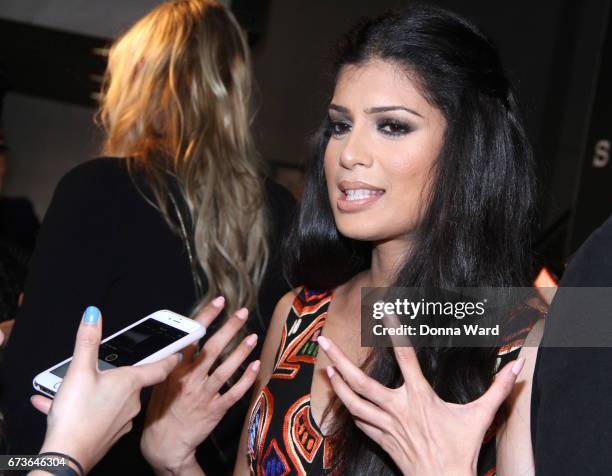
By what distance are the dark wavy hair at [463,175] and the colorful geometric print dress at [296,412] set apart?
2.9 inches

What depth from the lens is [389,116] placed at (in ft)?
Answer: 5.11

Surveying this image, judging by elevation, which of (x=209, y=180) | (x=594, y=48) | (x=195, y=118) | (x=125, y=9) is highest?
(x=594, y=48)

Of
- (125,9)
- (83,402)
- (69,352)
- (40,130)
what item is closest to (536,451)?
(83,402)

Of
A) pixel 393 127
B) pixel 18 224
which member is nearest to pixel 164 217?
pixel 393 127

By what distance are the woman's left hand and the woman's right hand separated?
0.43 m

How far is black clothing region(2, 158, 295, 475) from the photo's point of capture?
5.43 feet

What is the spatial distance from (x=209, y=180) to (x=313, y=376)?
0.58 metres

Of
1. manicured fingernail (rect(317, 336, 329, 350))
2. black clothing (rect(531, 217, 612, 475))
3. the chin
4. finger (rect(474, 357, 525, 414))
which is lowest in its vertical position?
finger (rect(474, 357, 525, 414))

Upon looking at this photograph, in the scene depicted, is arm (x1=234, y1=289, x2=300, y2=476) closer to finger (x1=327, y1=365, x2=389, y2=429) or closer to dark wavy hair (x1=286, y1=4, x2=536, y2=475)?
dark wavy hair (x1=286, y1=4, x2=536, y2=475)

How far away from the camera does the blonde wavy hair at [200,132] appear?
189cm

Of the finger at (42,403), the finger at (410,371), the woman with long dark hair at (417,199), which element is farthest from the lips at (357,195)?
the finger at (42,403)

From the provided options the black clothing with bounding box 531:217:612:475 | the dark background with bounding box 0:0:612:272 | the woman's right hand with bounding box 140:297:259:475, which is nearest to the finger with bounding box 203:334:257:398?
the woman's right hand with bounding box 140:297:259:475

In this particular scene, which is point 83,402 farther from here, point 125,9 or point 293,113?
point 293,113

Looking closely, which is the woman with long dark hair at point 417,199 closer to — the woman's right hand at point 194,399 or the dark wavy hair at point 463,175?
the dark wavy hair at point 463,175
